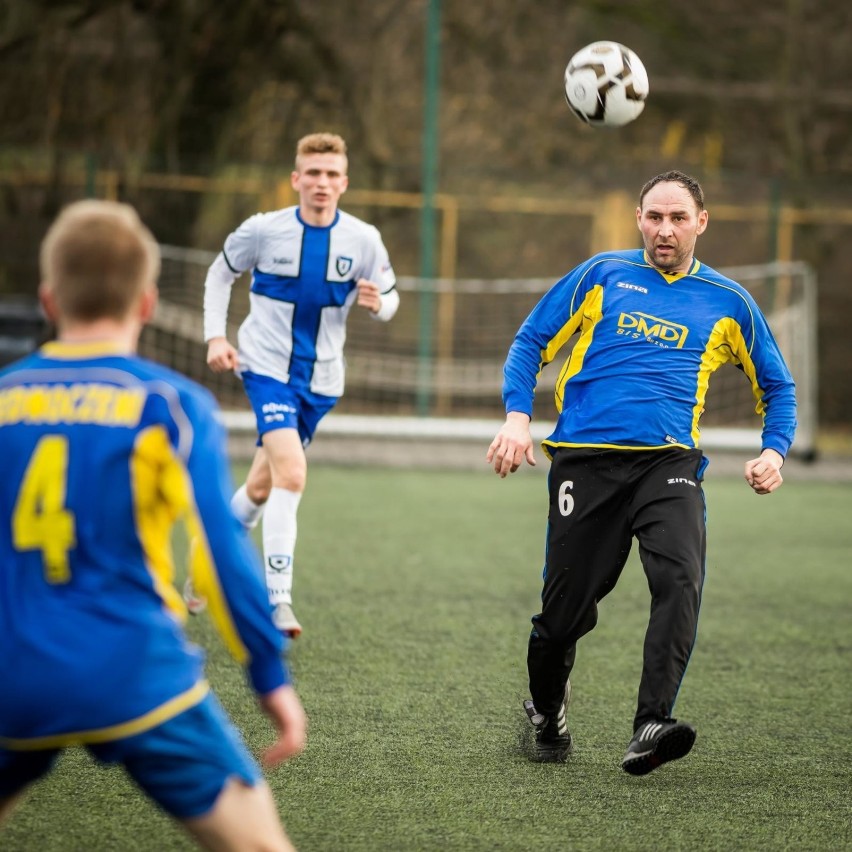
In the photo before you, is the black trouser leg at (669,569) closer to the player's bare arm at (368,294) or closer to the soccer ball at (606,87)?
the player's bare arm at (368,294)

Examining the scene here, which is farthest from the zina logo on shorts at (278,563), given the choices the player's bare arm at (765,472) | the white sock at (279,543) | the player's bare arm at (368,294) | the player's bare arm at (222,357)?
the player's bare arm at (765,472)

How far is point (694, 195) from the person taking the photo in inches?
170

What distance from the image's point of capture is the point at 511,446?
4137 mm

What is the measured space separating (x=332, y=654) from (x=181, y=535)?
3.20 m

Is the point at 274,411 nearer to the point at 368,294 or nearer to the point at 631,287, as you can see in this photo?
the point at 368,294

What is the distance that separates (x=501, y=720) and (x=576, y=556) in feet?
2.60

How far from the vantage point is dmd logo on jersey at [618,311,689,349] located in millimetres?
4301

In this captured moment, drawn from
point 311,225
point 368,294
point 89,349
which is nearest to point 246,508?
point 368,294

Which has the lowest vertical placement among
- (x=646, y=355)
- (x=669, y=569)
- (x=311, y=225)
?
(x=669, y=569)

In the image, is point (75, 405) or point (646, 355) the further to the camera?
point (646, 355)

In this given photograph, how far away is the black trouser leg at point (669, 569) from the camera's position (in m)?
3.97

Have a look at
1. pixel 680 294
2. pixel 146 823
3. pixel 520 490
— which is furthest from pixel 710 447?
pixel 146 823

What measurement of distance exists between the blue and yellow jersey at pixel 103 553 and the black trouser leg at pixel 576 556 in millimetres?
2059

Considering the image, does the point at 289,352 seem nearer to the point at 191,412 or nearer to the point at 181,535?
the point at 181,535
